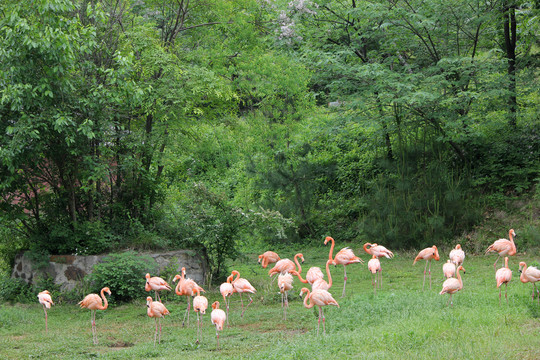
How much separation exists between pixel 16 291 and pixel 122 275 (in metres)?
3.03

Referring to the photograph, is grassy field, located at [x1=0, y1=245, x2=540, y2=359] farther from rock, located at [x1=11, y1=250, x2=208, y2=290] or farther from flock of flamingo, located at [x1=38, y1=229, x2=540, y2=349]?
rock, located at [x1=11, y1=250, x2=208, y2=290]

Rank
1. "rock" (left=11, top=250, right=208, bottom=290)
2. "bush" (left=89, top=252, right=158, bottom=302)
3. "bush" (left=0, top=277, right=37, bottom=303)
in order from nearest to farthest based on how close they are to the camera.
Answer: "bush" (left=89, top=252, right=158, bottom=302)
"bush" (left=0, top=277, right=37, bottom=303)
"rock" (left=11, top=250, right=208, bottom=290)

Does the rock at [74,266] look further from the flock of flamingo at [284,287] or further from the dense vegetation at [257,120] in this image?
the flock of flamingo at [284,287]

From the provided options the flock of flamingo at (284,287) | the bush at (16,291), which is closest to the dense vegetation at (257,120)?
the bush at (16,291)

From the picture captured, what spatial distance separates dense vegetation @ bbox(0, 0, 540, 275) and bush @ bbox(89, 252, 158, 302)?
49.6 inches

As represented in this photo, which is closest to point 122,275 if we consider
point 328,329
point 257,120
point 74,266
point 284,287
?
point 74,266

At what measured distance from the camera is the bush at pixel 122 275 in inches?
455

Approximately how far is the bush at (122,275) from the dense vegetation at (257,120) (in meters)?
1.26

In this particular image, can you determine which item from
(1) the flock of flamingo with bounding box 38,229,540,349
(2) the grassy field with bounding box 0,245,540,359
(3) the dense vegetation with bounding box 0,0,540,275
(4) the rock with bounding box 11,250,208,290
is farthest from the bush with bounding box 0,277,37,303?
(1) the flock of flamingo with bounding box 38,229,540,349

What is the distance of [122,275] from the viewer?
38.0ft

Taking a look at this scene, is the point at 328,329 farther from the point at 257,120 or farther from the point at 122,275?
the point at 257,120

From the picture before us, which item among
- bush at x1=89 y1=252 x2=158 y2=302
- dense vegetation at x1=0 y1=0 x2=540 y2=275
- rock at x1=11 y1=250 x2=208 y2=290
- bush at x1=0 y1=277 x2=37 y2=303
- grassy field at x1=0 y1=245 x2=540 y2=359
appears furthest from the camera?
rock at x1=11 y1=250 x2=208 y2=290

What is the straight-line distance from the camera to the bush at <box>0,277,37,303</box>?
12406 mm

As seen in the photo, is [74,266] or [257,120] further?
[257,120]
